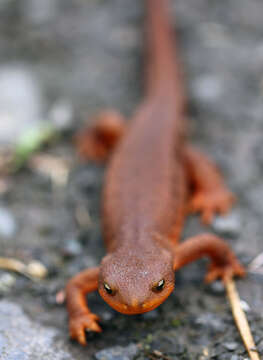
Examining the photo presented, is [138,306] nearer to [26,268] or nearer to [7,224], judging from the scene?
[26,268]

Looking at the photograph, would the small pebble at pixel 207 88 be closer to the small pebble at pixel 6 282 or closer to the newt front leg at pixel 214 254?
the newt front leg at pixel 214 254

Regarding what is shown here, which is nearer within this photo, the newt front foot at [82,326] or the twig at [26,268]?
the newt front foot at [82,326]

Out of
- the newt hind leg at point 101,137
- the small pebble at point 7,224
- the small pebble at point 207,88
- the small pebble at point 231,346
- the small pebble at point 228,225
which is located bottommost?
the small pebble at point 231,346

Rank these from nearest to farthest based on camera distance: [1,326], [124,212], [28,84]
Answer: [1,326] < [124,212] < [28,84]

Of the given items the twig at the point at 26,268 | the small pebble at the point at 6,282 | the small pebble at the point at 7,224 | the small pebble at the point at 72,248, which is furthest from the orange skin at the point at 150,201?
the small pebble at the point at 7,224

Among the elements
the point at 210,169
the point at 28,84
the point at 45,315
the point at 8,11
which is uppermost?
the point at 8,11

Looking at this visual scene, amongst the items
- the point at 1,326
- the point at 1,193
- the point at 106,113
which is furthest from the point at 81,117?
the point at 1,326

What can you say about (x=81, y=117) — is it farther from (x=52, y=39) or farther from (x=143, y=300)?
(x=143, y=300)
